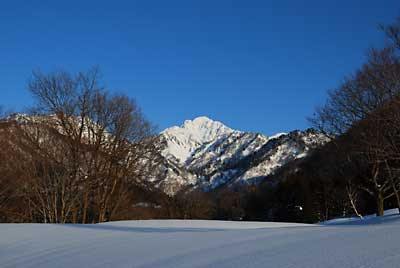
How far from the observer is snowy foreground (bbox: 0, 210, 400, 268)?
5.18m

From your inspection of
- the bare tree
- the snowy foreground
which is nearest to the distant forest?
the bare tree

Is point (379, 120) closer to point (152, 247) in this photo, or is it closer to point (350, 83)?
point (350, 83)

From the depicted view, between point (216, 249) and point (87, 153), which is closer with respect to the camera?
point (216, 249)

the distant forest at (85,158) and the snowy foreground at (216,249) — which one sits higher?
the distant forest at (85,158)

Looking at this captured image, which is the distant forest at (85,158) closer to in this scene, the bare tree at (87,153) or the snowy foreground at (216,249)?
the bare tree at (87,153)

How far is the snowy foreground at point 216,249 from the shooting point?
518cm

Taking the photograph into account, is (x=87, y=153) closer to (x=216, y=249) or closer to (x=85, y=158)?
(x=85, y=158)

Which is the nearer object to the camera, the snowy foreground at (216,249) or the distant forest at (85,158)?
the snowy foreground at (216,249)

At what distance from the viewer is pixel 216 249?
7.10 meters

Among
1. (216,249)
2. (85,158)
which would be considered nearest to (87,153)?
(85,158)

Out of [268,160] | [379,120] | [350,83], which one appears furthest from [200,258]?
[268,160]

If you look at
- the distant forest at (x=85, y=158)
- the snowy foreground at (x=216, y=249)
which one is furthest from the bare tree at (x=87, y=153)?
the snowy foreground at (x=216, y=249)

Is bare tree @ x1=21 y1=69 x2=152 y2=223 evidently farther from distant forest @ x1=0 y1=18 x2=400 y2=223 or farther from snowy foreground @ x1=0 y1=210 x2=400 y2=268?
snowy foreground @ x1=0 y1=210 x2=400 y2=268

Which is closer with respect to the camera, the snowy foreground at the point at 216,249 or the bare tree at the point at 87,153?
the snowy foreground at the point at 216,249
